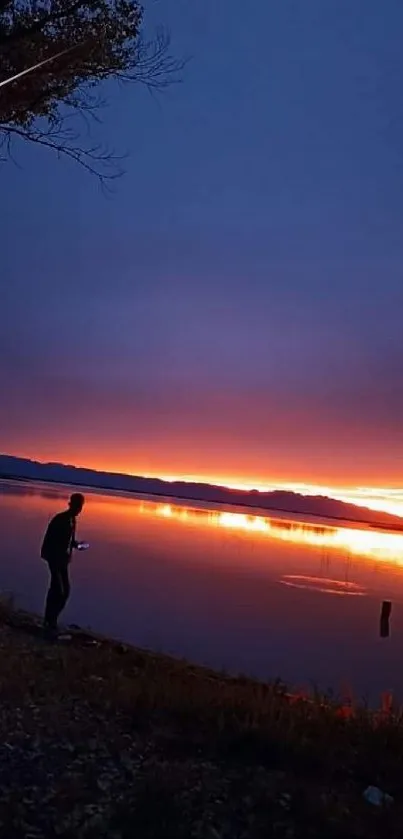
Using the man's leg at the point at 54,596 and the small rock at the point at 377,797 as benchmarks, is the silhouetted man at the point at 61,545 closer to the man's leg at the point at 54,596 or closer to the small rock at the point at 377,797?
the man's leg at the point at 54,596

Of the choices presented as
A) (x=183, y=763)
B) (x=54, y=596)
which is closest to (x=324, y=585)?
(x=54, y=596)

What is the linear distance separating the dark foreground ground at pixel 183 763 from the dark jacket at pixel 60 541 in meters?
3.91

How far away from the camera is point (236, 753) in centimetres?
637

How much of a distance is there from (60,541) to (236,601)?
14688mm

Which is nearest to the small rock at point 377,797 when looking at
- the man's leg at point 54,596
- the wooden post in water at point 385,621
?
the man's leg at point 54,596

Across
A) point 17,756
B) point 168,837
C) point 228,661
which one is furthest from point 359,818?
point 228,661

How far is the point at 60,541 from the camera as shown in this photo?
12719 millimetres

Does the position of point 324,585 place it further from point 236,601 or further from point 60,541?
point 60,541

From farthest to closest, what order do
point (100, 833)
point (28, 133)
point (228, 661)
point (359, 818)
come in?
point (228, 661) → point (28, 133) → point (359, 818) → point (100, 833)

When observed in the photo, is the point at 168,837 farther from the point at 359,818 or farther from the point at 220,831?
the point at 359,818

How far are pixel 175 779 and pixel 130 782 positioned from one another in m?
0.29

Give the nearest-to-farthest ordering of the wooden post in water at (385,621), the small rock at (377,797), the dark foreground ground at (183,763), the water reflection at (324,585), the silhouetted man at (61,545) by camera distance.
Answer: the dark foreground ground at (183,763), the small rock at (377,797), the silhouetted man at (61,545), the wooden post in water at (385,621), the water reflection at (324,585)

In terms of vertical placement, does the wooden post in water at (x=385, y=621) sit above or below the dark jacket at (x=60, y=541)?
below

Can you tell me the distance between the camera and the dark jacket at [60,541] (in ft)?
41.7
